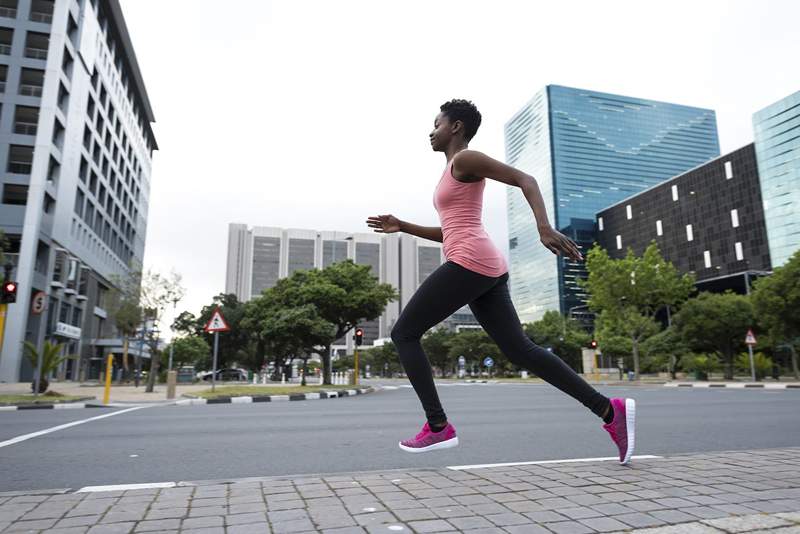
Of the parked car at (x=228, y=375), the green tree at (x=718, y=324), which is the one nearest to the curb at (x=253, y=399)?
the green tree at (x=718, y=324)

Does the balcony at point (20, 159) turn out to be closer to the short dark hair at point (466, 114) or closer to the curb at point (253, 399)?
the curb at point (253, 399)

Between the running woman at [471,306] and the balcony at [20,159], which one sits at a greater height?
the balcony at [20,159]

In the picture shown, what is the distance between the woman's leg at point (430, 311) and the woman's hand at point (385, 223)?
0.76 meters

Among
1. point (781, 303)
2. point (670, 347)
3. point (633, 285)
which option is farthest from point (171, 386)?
point (670, 347)

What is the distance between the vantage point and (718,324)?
34.4 meters

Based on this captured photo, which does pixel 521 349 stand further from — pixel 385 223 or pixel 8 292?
pixel 8 292

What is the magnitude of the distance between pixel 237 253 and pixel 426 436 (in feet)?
472

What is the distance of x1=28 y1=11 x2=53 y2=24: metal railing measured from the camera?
116 ft

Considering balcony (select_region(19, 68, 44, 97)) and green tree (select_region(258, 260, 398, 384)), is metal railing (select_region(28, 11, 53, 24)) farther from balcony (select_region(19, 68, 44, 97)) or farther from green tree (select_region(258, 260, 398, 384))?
green tree (select_region(258, 260, 398, 384))

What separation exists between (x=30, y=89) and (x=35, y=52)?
264cm

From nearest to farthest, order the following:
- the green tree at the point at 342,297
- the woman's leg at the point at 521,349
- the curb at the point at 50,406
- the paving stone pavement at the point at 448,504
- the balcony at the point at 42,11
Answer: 1. the paving stone pavement at the point at 448,504
2. the woman's leg at the point at 521,349
3. the curb at the point at 50,406
4. the green tree at the point at 342,297
5. the balcony at the point at 42,11

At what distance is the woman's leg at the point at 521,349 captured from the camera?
3.20 m

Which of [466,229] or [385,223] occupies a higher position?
[385,223]

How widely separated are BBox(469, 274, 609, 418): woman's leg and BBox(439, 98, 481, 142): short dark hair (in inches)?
38.6
